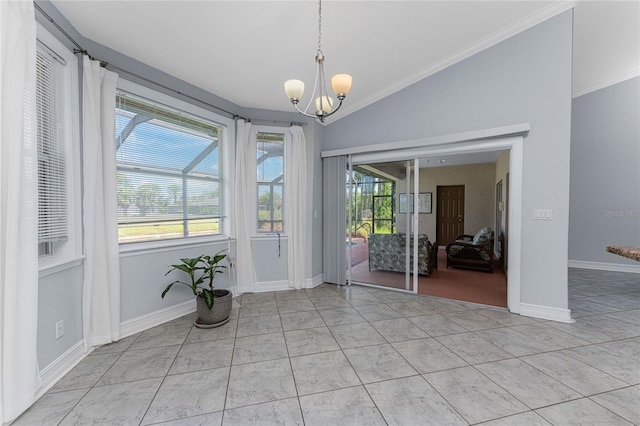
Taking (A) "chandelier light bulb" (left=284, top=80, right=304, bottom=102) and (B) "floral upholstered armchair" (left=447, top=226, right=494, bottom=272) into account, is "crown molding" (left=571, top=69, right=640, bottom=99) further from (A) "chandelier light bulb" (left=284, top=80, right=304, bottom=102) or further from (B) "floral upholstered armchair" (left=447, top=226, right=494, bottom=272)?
(A) "chandelier light bulb" (left=284, top=80, right=304, bottom=102)

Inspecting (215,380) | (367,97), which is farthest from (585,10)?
(215,380)

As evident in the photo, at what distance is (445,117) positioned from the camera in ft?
11.6

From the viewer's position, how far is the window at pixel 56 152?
77.3 inches

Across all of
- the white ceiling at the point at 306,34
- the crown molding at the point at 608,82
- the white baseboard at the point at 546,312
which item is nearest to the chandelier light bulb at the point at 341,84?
the white ceiling at the point at 306,34

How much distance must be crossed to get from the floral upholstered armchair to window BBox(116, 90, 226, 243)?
14.9 ft

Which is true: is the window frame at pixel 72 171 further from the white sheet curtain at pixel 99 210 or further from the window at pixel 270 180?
the window at pixel 270 180

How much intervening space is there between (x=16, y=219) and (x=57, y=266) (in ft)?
2.13

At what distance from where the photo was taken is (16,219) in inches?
59.8

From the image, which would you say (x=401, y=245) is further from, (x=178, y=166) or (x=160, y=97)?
(x=160, y=97)

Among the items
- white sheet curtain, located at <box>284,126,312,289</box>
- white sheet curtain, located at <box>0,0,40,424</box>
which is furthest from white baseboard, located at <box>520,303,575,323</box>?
white sheet curtain, located at <box>0,0,40,424</box>

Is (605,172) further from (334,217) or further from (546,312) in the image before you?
(334,217)

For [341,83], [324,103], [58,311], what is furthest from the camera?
[324,103]

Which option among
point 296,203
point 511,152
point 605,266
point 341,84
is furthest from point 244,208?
point 605,266

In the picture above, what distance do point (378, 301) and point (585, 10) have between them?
460 centimetres
